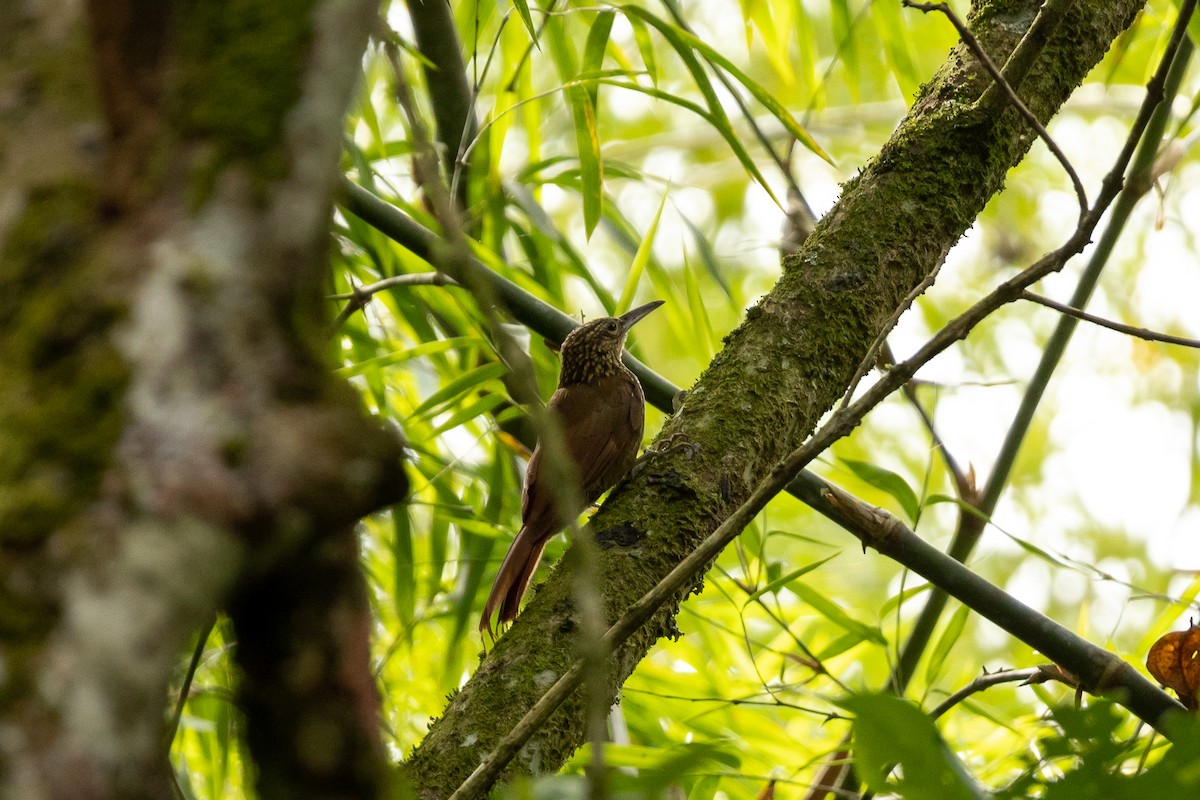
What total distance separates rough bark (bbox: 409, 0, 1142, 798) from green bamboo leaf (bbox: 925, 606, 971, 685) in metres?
0.69

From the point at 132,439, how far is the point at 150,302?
88mm

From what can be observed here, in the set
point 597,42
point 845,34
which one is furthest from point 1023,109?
point 845,34

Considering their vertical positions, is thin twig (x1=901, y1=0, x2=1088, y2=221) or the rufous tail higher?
thin twig (x1=901, y1=0, x2=1088, y2=221)

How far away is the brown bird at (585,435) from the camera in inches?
100

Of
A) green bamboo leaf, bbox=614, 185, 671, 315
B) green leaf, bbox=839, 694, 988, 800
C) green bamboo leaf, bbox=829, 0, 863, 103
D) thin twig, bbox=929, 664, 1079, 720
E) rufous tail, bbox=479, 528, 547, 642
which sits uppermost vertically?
green bamboo leaf, bbox=829, 0, 863, 103

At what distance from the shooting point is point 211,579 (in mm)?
620

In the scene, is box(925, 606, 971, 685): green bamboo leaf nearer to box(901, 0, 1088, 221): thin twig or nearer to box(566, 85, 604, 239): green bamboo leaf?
box(901, 0, 1088, 221): thin twig

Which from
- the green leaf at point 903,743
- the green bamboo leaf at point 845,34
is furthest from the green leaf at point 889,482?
the green leaf at point 903,743

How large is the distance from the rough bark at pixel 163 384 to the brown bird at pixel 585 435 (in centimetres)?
156

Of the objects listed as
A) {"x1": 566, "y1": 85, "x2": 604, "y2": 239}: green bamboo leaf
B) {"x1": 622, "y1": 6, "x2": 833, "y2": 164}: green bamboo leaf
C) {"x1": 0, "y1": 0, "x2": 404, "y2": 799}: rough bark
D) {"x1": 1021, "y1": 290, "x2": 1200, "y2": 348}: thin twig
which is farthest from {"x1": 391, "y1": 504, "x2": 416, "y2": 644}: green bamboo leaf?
{"x1": 0, "y1": 0, "x2": 404, "y2": 799}: rough bark

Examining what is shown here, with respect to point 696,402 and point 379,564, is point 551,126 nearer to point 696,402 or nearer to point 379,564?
point 379,564

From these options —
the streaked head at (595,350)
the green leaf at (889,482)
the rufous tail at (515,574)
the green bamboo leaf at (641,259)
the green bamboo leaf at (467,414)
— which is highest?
the streaked head at (595,350)

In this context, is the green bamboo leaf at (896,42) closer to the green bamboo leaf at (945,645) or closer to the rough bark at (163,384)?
the green bamboo leaf at (945,645)

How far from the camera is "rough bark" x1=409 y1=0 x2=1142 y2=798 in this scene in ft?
6.03
